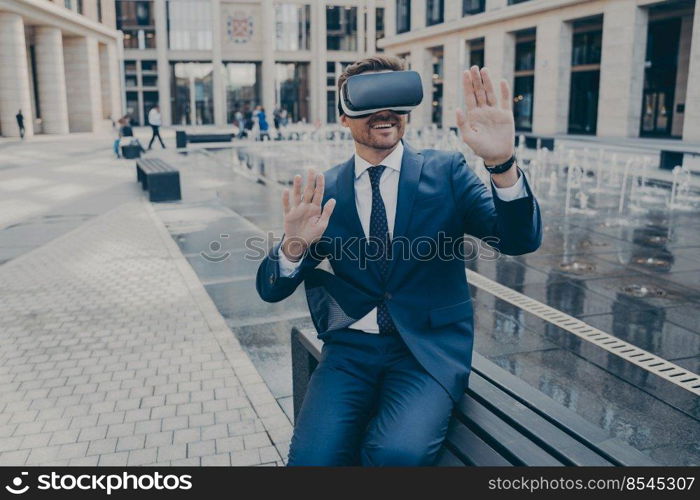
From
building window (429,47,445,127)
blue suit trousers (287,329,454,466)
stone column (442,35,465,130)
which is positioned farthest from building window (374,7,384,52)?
blue suit trousers (287,329,454,466)

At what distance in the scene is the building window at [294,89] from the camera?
63594mm

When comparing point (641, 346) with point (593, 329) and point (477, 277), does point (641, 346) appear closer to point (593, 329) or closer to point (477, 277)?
point (593, 329)

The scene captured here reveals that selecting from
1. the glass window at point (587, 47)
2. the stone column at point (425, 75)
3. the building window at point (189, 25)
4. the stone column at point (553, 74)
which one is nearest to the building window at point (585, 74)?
the glass window at point (587, 47)

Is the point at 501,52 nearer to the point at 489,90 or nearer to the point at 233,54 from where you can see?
the point at 233,54

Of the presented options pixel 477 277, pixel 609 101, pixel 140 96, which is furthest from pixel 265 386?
pixel 140 96

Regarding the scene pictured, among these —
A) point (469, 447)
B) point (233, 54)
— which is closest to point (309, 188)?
point (469, 447)

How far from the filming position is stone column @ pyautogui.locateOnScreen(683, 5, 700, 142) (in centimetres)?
2614

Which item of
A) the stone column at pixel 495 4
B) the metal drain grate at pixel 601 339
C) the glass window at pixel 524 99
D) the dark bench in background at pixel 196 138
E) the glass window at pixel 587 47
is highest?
the stone column at pixel 495 4

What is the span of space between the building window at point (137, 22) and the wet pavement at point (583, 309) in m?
55.6

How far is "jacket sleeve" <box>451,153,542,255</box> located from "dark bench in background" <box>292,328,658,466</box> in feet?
2.05

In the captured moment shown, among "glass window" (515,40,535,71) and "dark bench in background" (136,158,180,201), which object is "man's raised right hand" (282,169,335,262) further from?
"glass window" (515,40,535,71)

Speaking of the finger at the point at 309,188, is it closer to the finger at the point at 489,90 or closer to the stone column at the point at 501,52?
the finger at the point at 489,90

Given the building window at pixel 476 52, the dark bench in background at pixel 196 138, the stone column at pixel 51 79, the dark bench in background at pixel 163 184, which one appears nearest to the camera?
the dark bench in background at pixel 163 184

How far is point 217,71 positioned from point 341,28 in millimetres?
13096
